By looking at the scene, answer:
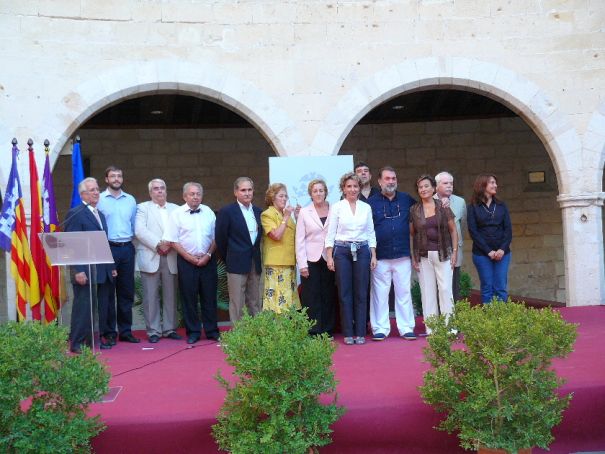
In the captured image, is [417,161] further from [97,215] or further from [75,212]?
[75,212]

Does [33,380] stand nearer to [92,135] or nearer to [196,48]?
[196,48]

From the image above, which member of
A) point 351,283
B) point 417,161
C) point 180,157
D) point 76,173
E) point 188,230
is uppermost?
point 180,157

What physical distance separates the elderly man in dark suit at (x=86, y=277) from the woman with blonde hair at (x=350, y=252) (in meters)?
1.80

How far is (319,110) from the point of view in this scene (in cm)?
781

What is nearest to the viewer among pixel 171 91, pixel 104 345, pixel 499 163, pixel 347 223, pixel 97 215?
pixel 347 223

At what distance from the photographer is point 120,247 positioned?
A: 21.0 feet

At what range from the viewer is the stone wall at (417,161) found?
36.6 feet

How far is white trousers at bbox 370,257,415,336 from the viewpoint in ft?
20.6

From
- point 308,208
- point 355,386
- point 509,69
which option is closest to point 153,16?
point 308,208

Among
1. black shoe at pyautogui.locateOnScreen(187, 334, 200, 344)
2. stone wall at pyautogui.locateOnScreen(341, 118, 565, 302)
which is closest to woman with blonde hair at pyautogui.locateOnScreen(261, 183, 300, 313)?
black shoe at pyautogui.locateOnScreen(187, 334, 200, 344)

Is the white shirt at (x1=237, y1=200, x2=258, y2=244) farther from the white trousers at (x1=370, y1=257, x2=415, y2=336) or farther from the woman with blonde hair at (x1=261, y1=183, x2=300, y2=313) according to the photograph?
the white trousers at (x1=370, y1=257, x2=415, y2=336)

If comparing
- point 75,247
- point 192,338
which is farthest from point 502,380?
point 192,338

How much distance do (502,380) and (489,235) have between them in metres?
3.11

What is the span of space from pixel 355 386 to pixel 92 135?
770 centimetres
